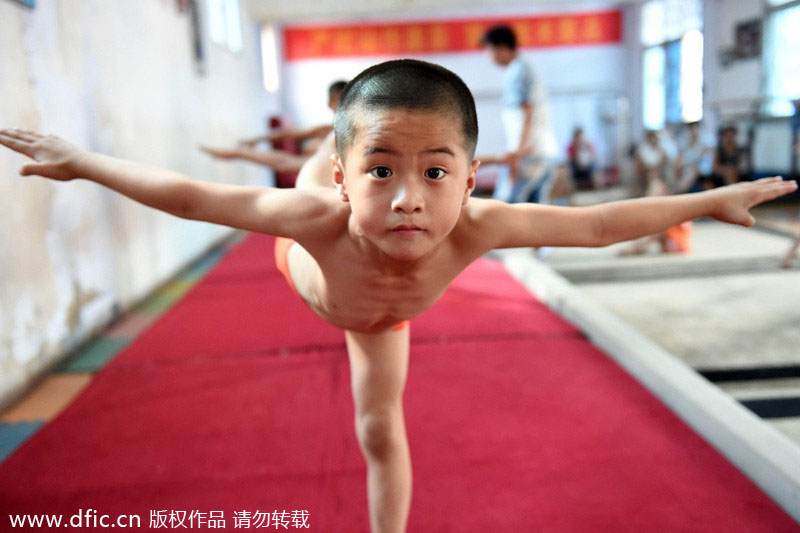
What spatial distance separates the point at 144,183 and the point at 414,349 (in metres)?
1.73

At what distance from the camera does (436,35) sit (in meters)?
11.3

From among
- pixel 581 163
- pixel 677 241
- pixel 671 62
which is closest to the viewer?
pixel 677 241

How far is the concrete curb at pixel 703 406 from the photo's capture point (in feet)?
5.23

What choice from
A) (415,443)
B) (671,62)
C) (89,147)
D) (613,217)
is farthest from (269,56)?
(613,217)

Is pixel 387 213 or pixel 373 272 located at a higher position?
pixel 387 213

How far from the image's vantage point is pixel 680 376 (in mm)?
2186

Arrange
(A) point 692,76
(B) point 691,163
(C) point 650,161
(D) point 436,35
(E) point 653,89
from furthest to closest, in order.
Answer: (D) point 436,35 → (E) point 653,89 → (A) point 692,76 → (C) point 650,161 → (B) point 691,163

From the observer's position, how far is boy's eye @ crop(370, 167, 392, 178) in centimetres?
Result: 95

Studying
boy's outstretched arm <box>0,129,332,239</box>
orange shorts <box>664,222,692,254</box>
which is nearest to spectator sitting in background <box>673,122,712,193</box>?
orange shorts <box>664,222,692,254</box>

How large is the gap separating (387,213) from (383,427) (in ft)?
1.82

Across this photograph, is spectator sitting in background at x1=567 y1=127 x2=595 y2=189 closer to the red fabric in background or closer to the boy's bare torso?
the red fabric in background

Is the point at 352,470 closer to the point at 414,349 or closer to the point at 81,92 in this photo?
the point at 414,349

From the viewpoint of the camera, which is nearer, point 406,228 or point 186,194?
point 406,228

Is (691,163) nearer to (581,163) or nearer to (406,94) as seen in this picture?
(581,163)
